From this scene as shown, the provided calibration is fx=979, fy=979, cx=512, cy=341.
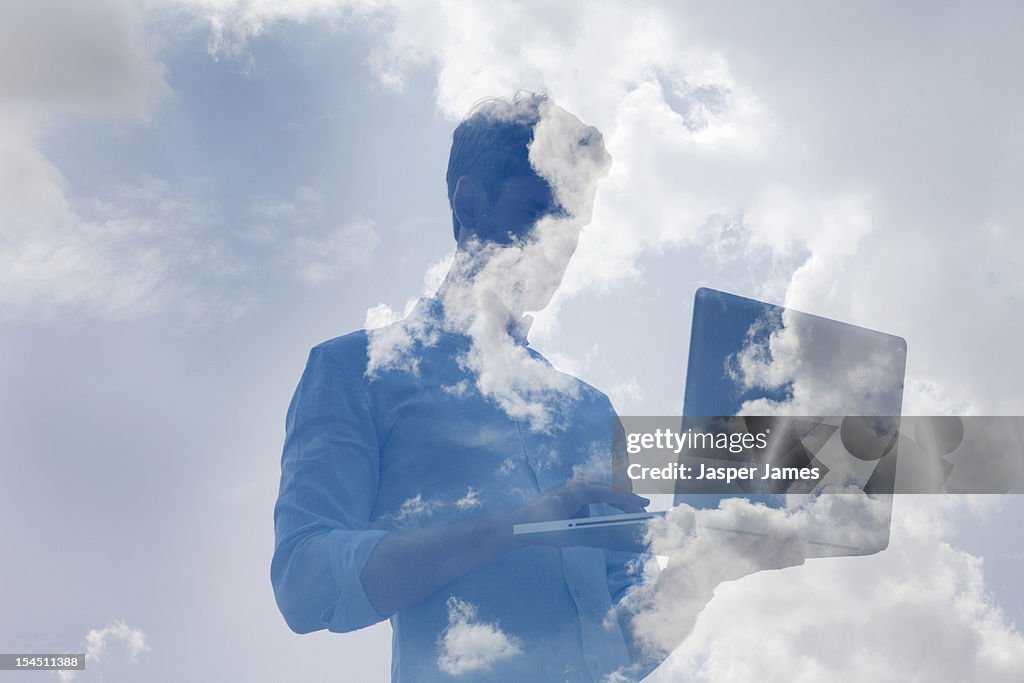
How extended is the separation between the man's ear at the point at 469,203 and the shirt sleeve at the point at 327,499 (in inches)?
18.8

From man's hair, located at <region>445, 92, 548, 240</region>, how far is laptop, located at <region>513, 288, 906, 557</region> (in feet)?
2.15

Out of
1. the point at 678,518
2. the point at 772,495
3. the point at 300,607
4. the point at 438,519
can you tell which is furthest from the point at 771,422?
the point at 300,607

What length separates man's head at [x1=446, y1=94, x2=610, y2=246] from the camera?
2.47m

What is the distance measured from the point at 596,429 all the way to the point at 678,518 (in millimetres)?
564

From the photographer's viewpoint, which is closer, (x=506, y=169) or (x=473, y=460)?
(x=473, y=460)

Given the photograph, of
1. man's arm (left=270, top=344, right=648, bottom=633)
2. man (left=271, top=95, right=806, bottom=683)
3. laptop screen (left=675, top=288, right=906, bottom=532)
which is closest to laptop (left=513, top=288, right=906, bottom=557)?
laptop screen (left=675, top=288, right=906, bottom=532)

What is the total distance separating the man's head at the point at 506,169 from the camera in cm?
247

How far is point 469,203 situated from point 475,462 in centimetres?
73

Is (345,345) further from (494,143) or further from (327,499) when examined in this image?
(494,143)

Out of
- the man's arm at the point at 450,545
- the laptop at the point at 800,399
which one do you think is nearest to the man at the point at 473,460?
the man's arm at the point at 450,545

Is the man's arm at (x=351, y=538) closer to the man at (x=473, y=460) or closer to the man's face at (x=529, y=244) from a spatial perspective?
the man at (x=473, y=460)

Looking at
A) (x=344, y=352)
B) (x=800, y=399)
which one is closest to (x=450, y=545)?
(x=344, y=352)

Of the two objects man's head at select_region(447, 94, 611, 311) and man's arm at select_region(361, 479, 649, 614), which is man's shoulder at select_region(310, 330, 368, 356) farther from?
man's arm at select_region(361, 479, 649, 614)

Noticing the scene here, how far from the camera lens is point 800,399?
2.15 m
